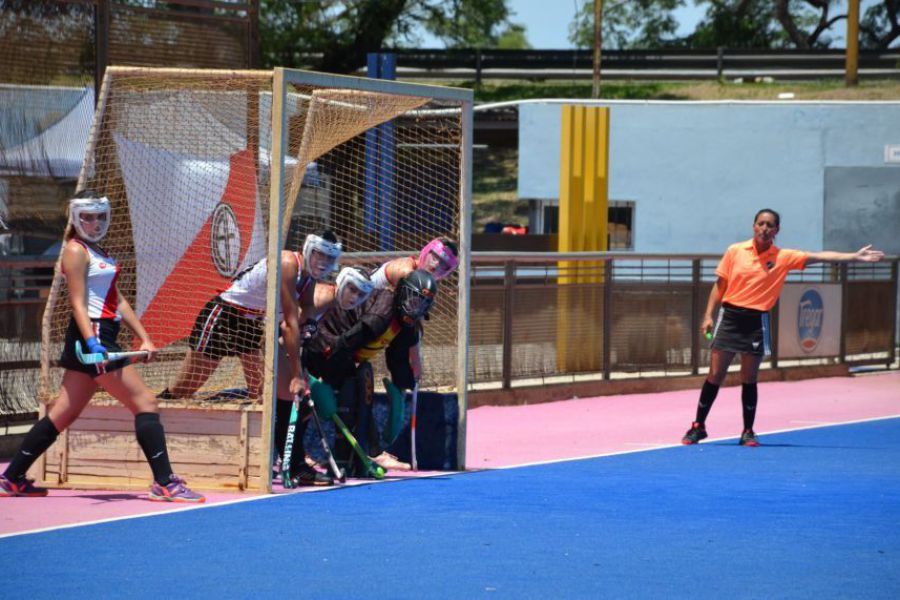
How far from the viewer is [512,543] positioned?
8383mm

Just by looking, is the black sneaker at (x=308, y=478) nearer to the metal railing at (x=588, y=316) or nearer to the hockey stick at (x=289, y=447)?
the hockey stick at (x=289, y=447)

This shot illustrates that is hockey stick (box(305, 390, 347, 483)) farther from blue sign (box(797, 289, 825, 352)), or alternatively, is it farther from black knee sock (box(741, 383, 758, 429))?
blue sign (box(797, 289, 825, 352))

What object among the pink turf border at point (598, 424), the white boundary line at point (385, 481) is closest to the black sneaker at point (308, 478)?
the white boundary line at point (385, 481)

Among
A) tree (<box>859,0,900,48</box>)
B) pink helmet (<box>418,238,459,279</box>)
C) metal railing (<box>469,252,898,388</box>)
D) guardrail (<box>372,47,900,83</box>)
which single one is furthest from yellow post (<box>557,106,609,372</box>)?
tree (<box>859,0,900,48</box>)

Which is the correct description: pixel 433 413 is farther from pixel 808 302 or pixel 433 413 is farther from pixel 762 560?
pixel 808 302

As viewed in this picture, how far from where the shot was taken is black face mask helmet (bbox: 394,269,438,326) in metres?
10.8

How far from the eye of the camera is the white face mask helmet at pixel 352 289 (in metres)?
10.6

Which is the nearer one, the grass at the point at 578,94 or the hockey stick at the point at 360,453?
the hockey stick at the point at 360,453

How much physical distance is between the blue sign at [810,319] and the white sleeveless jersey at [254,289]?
1184 centimetres

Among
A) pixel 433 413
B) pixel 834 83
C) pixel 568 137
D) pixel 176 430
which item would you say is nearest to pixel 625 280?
pixel 568 137

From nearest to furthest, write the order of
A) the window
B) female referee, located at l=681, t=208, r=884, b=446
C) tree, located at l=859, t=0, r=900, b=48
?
female referee, located at l=681, t=208, r=884, b=446
the window
tree, located at l=859, t=0, r=900, b=48

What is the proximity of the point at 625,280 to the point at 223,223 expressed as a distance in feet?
26.2

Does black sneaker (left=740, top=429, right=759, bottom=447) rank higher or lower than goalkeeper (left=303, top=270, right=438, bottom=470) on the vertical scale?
lower

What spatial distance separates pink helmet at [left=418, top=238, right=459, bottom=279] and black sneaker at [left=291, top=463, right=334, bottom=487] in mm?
1664
